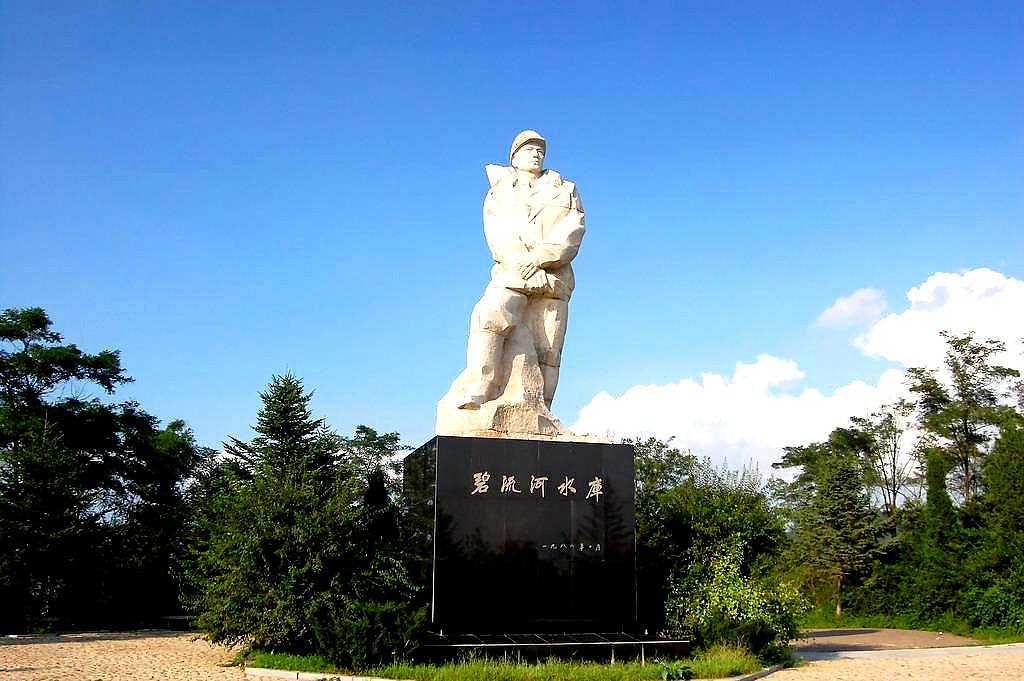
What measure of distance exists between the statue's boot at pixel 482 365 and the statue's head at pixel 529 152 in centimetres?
199

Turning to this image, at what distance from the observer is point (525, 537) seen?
27.2ft

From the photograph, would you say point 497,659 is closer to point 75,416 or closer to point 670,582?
point 670,582

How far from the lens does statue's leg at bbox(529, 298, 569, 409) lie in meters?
9.41

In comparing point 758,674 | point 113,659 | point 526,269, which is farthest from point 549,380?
point 113,659

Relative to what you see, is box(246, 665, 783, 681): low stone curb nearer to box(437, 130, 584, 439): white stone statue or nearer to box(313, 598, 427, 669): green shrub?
box(313, 598, 427, 669): green shrub

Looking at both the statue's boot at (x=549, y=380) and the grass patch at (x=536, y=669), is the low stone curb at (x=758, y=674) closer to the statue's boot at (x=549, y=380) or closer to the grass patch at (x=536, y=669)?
the grass patch at (x=536, y=669)

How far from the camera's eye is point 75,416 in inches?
747

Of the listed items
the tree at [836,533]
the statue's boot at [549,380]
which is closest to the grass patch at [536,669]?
the statue's boot at [549,380]

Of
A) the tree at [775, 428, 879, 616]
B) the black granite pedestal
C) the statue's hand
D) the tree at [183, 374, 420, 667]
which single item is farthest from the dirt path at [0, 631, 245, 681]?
the tree at [775, 428, 879, 616]

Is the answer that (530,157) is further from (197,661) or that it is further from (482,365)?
(197,661)

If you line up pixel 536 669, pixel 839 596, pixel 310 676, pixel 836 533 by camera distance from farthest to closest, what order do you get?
pixel 836 533
pixel 839 596
pixel 310 676
pixel 536 669

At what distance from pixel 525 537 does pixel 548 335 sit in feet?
7.21

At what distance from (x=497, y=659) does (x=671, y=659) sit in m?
1.67

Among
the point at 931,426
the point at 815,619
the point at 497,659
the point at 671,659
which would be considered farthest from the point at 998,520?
the point at 497,659
